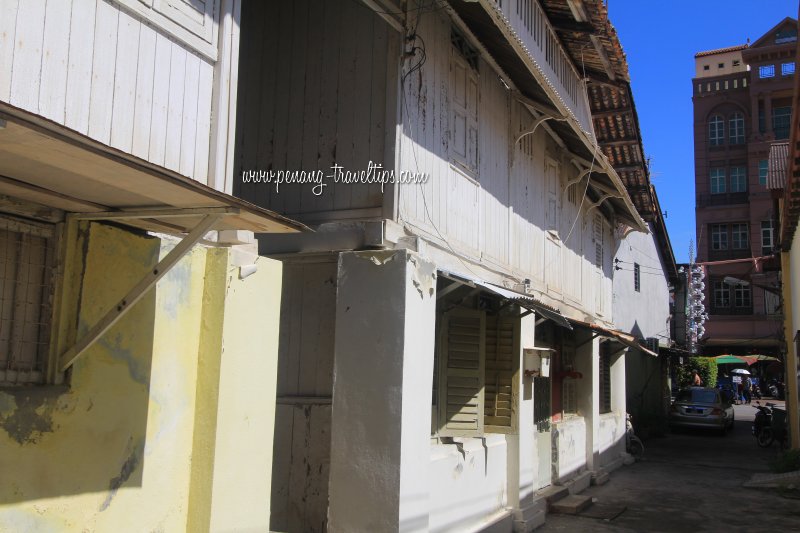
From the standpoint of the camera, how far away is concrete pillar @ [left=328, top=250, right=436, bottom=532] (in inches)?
247

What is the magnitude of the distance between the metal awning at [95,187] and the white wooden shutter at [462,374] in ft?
16.1

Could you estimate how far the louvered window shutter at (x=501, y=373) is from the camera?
920 cm

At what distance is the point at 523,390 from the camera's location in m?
9.36

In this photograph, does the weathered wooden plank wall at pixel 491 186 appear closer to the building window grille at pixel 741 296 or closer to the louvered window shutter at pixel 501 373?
the louvered window shutter at pixel 501 373

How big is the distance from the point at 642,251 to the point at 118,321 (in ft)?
81.7

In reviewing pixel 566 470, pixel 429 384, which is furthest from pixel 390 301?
pixel 566 470

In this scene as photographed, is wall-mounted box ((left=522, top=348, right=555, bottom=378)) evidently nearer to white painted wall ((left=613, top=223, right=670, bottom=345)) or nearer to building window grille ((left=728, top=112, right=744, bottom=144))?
white painted wall ((left=613, top=223, right=670, bottom=345))

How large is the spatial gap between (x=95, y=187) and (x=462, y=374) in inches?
236

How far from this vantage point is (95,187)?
3480mm

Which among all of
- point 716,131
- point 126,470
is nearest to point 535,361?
point 126,470

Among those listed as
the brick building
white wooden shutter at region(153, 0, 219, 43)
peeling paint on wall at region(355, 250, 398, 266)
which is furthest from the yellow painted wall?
the brick building

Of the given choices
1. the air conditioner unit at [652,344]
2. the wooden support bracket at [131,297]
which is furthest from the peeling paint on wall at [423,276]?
the air conditioner unit at [652,344]

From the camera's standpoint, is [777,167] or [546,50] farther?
[777,167]

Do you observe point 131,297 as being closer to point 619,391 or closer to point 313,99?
point 313,99
